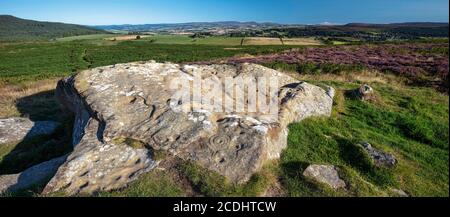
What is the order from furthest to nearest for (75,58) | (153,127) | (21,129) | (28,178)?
1. (75,58)
2. (21,129)
3. (153,127)
4. (28,178)

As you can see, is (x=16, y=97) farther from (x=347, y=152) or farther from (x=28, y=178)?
(x=347, y=152)

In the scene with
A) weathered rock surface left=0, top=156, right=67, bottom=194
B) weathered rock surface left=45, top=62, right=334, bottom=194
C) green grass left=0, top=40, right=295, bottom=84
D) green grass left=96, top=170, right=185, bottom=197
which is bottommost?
green grass left=0, top=40, right=295, bottom=84

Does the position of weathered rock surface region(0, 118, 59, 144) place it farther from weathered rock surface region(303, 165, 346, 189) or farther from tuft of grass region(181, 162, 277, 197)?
weathered rock surface region(303, 165, 346, 189)

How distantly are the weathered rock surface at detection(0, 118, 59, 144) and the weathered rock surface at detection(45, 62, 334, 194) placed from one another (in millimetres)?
2204

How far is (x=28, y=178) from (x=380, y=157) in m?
12.2

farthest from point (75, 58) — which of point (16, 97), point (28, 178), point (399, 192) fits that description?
point (399, 192)

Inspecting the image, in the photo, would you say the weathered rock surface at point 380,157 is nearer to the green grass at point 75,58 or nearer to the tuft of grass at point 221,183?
the tuft of grass at point 221,183

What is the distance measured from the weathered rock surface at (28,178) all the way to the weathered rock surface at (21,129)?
202 inches

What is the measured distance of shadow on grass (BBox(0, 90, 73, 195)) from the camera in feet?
45.6

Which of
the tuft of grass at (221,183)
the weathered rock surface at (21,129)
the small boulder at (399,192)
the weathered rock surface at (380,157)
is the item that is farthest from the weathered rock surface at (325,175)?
the weathered rock surface at (21,129)

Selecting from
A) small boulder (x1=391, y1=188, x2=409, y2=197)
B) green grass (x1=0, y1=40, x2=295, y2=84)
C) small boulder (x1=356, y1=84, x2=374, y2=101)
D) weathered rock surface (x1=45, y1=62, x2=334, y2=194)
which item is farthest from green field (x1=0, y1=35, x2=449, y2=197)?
green grass (x1=0, y1=40, x2=295, y2=84)

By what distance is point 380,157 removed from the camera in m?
11.7
